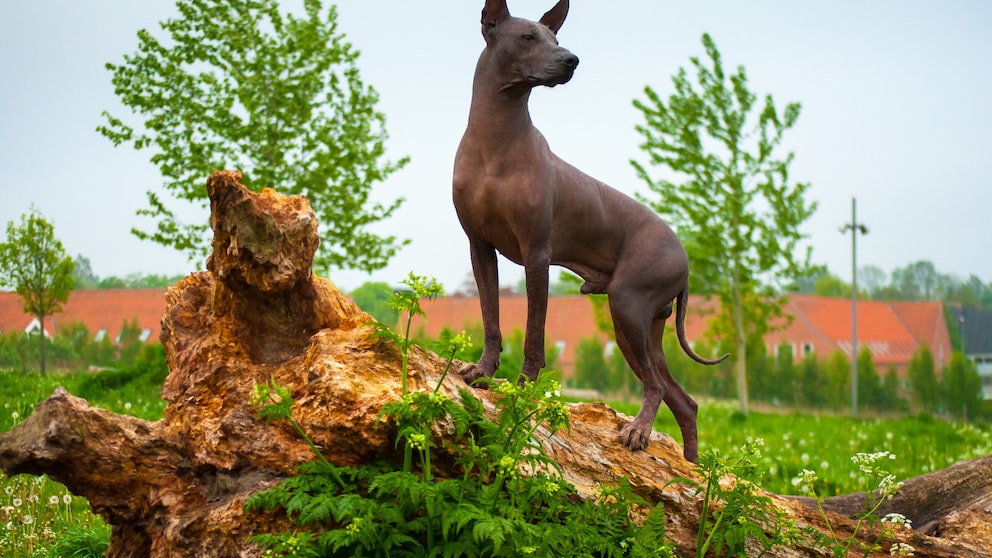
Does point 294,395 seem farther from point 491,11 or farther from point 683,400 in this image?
point 683,400

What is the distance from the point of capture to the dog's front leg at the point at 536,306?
171 inches

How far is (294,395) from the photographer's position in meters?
3.72

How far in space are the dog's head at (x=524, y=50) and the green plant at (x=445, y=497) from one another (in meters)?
1.39

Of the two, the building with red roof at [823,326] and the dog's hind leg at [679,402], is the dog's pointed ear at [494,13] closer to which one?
the dog's hind leg at [679,402]

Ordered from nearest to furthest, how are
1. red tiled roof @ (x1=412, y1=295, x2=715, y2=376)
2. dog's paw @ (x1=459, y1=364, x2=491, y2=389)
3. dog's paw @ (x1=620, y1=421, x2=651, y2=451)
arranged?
dog's paw @ (x1=459, y1=364, x2=491, y2=389), dog's paw @ (x1=620, y1=421, x2=651, y2=451), red tiled roof @ (x1=412, y1=295, x2=715, y2=376)

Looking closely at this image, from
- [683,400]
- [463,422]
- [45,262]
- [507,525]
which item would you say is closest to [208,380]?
[463,422]

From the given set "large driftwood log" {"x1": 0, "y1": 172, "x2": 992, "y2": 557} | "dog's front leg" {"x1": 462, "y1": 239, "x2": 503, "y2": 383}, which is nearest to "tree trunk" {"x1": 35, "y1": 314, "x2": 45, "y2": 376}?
"large driftwood log" {"x1": 0, "y1": 172, "x2": 992, "y2": 557}

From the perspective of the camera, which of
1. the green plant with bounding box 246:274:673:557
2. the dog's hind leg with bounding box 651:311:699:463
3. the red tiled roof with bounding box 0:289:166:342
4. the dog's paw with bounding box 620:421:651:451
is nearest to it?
the green plant with bounding box 246:274:673:557

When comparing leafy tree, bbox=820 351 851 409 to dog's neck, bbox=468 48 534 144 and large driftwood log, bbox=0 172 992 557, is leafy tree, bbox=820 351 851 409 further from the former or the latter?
dog's neck, bbox=468 48 534 144

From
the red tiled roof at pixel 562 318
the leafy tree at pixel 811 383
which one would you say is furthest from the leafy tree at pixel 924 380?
the red tiled roof at pixel 562 318

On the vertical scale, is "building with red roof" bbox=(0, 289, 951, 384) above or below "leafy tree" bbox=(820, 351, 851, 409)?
above

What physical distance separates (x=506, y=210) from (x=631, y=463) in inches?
55.6

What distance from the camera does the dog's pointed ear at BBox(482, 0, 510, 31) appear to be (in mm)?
4289

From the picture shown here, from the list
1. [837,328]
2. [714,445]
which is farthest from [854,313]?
[714,445]
